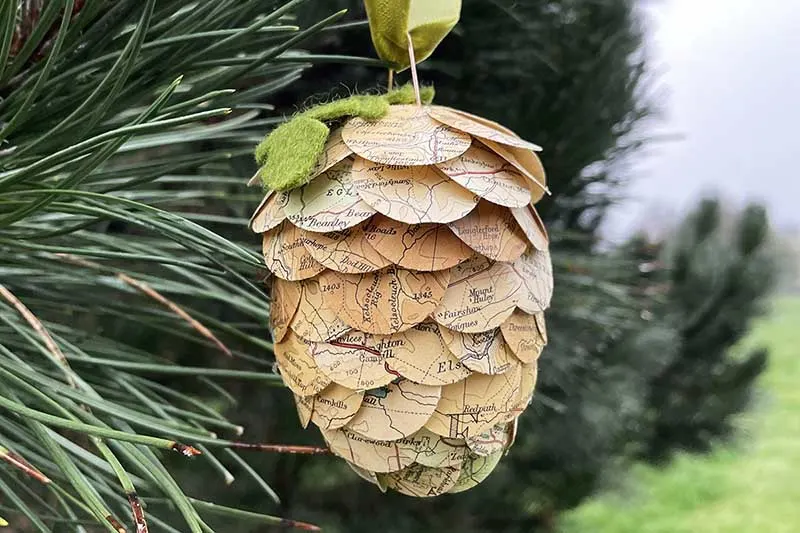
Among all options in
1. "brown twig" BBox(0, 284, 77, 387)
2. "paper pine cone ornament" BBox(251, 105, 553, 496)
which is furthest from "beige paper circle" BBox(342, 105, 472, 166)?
"brown twig" BBox(0, 284, 77, 387)

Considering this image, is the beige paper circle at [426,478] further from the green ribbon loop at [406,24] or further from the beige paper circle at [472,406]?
the green ribbon loop at [406,24]

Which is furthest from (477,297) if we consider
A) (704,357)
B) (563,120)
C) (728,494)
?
(728,494)

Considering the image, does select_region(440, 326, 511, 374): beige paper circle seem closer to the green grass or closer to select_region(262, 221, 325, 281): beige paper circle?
select_region(262, 221, 325, 281): beige paper circle

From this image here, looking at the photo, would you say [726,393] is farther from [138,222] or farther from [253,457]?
[138,222]

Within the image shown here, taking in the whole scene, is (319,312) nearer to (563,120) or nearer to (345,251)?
(345,251)

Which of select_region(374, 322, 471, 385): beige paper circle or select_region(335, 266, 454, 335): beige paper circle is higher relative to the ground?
select_region(335, 266, 454, 335): beige paper circle
